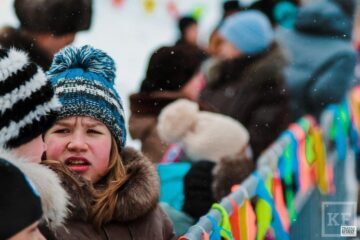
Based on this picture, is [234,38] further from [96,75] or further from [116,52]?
[116,52]

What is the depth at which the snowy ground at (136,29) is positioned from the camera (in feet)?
38.2

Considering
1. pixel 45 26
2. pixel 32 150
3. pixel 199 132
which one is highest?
pixel 45 26

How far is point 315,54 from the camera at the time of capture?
21.6 feet

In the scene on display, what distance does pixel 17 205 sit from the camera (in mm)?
2102

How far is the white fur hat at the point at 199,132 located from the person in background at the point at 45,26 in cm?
64

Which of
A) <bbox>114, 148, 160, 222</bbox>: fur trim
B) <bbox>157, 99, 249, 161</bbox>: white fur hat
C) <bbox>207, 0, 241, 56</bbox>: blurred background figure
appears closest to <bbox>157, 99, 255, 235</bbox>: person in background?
<bbox>157, 99, 249, 161</bbox>: white fur hat

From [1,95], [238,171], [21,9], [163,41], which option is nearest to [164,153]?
[238,171]

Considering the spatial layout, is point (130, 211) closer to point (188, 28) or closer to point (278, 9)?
point (278, 9)

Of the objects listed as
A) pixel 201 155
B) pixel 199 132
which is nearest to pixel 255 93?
pixel 199 132

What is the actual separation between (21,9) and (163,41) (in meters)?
8.93

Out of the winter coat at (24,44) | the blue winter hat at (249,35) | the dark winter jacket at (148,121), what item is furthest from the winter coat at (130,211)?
the blue winter hat at (249,35)

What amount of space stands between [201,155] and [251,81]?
1.72m

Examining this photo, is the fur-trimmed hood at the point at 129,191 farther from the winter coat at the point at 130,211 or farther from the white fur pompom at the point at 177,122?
the white fur pompom at the point at 177,122

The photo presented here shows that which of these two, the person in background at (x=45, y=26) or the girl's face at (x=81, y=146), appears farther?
the person in background at (x=45, y=26)
